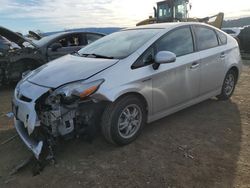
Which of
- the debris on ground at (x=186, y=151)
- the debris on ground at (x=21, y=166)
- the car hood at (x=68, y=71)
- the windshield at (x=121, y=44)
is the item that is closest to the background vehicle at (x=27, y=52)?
the windshield at (x=121, y=44)

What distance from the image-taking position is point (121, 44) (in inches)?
198

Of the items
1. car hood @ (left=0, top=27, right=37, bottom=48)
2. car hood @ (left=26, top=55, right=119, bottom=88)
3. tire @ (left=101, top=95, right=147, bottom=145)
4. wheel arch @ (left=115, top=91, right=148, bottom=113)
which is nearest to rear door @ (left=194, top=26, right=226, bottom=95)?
wheel arch @ (left=115, top=91, right=148, bottom=113)

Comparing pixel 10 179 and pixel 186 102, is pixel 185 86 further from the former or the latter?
pixel 10 179

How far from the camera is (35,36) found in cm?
1445

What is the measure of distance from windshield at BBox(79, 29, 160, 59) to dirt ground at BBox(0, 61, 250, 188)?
1.25 meters

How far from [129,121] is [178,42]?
5.35 ft

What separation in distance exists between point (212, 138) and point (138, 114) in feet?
3.76

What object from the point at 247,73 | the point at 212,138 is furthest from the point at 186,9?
the point at 212,138

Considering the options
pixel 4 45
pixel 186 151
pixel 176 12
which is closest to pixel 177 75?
pixel 186 151

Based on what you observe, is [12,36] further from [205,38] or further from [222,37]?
[222,37]

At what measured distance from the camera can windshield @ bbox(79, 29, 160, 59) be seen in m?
4.68

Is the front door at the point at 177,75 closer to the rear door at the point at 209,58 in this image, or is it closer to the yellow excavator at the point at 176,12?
the rear door at the point at 209,58

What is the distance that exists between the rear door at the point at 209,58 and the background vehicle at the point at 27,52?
4353mm

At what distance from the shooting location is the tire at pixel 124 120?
410cm
